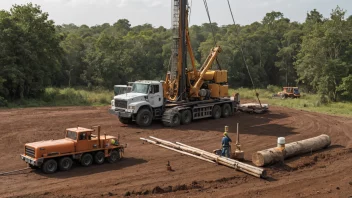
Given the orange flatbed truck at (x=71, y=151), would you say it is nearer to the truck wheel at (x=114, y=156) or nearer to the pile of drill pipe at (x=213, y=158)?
the truck wheel at (x=114, y=156)

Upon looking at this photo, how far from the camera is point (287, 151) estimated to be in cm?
1711

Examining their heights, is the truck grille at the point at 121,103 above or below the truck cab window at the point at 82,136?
above

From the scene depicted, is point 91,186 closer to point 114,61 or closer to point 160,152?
point 160,152

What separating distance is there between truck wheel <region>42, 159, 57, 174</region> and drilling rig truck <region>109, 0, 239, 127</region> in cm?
A: 974

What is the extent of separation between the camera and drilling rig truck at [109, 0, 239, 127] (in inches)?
974

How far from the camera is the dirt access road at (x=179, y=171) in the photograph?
13.0 metres

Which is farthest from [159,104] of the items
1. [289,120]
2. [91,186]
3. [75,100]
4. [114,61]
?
[114,61]

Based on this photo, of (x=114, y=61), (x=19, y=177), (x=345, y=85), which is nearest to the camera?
(x=19, y=177)

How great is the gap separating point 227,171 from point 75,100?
2614 cm

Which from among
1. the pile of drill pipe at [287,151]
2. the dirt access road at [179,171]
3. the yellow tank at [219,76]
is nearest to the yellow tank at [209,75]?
the yellow tank at [219,76]

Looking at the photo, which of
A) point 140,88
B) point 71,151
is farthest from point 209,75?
point 71,151

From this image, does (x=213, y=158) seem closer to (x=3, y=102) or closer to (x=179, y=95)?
(x=179, y=95)

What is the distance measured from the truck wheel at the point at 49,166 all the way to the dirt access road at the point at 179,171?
10.2 inches

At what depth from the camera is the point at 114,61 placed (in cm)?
5472
